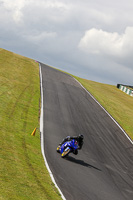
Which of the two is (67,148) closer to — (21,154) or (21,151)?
(21,151)

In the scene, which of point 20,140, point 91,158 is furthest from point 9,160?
point 91,158

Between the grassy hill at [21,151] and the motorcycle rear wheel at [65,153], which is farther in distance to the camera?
the motorcycle rear wheel at [65,153]

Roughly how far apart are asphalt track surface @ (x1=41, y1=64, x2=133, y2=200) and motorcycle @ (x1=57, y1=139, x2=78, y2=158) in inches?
11.6

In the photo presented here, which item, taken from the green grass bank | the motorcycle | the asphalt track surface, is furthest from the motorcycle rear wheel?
the green grass bank

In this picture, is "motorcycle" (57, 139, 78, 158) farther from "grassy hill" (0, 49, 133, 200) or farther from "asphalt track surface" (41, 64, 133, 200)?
"grassy hill" (0, 49, 133, 200)

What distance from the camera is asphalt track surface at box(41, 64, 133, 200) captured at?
38.9ft

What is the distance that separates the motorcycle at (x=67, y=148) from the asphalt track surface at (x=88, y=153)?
0.29m

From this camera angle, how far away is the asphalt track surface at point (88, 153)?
11.8 m

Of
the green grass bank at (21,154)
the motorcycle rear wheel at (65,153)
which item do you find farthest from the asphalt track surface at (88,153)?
the green grass bank at (21,154)

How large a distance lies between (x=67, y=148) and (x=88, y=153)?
306cm

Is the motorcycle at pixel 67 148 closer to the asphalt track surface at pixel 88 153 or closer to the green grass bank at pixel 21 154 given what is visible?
the asphalt track surface at pixel 88 153

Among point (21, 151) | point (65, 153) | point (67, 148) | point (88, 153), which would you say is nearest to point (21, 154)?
point (21, 151)

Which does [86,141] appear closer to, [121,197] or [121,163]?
[121,163]

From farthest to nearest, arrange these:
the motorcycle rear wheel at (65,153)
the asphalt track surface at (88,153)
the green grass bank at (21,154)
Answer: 1. the motorcycle rear wheel at (65,153)
2. the asphalt track surface at (88,153)
3. the green grass bank at (21,154)
